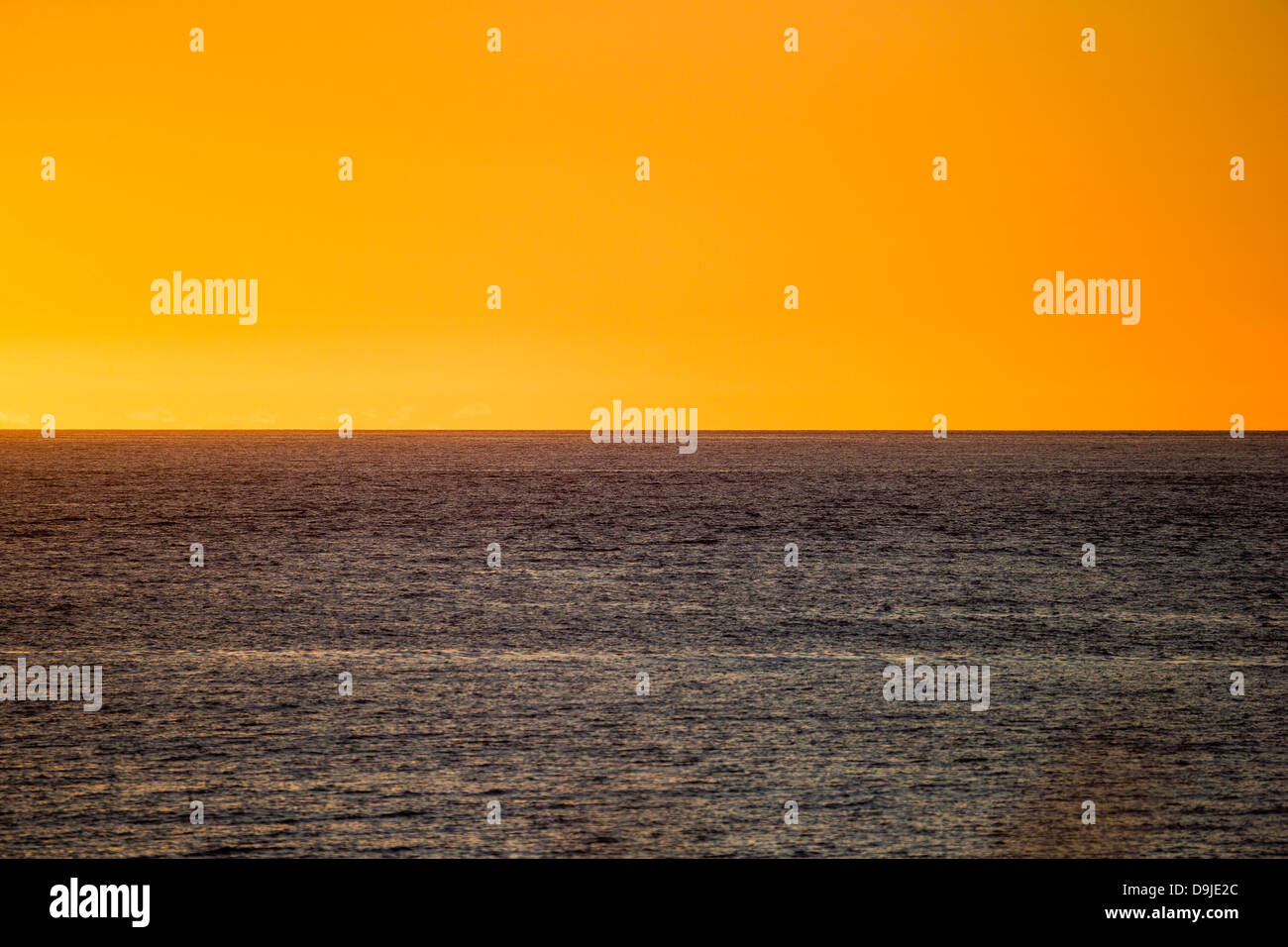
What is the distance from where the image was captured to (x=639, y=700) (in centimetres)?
2745

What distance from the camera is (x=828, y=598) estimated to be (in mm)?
47125

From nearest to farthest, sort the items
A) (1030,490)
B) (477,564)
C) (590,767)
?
(590,767)
(477,564)
(1030,490)

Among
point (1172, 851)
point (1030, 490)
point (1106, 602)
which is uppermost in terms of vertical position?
point (1030, 490)

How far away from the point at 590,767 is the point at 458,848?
4.70 m

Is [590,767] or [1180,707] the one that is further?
[1180,707]

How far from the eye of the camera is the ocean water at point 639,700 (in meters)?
18.2

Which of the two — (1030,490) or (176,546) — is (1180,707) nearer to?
(176,546)

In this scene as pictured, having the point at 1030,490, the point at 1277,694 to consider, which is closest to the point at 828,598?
the point at 1277,694

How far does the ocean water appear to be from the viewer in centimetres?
1823
